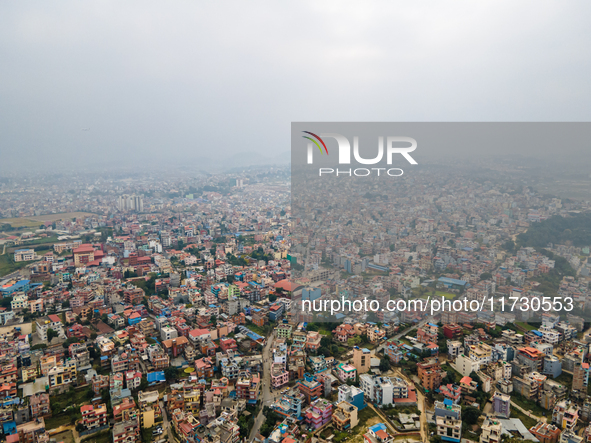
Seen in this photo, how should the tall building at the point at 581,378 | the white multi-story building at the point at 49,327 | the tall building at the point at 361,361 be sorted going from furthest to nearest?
the white multi-story building at the point at 49,327
the tall building at the point at 361,361
the tall building at the point at 581,378

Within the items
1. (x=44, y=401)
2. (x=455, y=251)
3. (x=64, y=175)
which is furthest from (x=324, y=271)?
(x=64, y=175)

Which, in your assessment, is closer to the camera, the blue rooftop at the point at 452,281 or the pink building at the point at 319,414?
the pink building at the point at 319,414

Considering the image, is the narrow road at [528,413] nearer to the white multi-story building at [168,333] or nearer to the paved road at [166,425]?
the paved road at [166,425]

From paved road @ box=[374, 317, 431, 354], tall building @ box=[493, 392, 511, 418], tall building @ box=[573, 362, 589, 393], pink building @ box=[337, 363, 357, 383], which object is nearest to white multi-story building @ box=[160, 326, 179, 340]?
pink building @ box=[337, 363, 357, 383]

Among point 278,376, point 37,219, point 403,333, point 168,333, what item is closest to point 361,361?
point 278,376

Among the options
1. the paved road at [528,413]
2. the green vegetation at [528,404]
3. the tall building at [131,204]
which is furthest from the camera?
the tall building at [131,204]

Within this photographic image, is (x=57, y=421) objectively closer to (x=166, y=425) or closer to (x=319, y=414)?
(x=166, y=425)

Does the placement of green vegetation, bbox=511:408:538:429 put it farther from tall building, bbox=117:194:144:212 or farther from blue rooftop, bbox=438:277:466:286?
tall building, bbox=117:194:144:212

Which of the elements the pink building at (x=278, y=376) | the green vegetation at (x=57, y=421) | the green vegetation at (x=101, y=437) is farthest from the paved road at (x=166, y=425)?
the pink building at (x=278, y=376)
